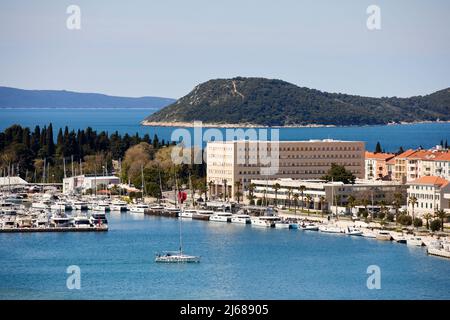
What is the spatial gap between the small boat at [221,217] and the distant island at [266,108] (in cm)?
6928

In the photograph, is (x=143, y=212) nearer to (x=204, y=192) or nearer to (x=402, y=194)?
(x=204, y=192)

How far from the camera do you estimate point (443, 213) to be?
2794 centimetres

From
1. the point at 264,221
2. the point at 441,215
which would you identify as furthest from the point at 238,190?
the point at 441,215

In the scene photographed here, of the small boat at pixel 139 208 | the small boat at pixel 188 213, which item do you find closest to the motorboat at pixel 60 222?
the small boat at pixel 188 213

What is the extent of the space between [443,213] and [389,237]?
4.63 feet

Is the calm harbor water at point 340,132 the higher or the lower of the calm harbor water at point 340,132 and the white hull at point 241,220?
Answer: the higher

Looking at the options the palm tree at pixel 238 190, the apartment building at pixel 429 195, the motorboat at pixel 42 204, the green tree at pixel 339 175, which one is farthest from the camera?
the palm tree at pixel 238 190

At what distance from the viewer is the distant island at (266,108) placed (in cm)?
10700

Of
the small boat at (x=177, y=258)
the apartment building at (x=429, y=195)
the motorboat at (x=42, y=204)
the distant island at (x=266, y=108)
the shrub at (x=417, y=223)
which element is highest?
the distant island at (x=266, y=108)

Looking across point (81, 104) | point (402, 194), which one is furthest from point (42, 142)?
point (81, 104)

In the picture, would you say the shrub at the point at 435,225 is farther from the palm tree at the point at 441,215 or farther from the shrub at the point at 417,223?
the shrub at the point at 417,223

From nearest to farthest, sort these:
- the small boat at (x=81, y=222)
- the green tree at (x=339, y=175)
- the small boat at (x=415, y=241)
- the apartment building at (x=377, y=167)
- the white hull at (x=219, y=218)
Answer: the small boat at (x=415, y=241) → the small boat at (x=81, y=222) → the white hull at (x=219, y=218) → the green tree at (x=339, y=175) → the apartment building at (x=377, y=167)

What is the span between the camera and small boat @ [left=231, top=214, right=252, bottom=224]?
3266cm

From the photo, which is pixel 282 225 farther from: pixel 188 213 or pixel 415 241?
pixel 415 241
